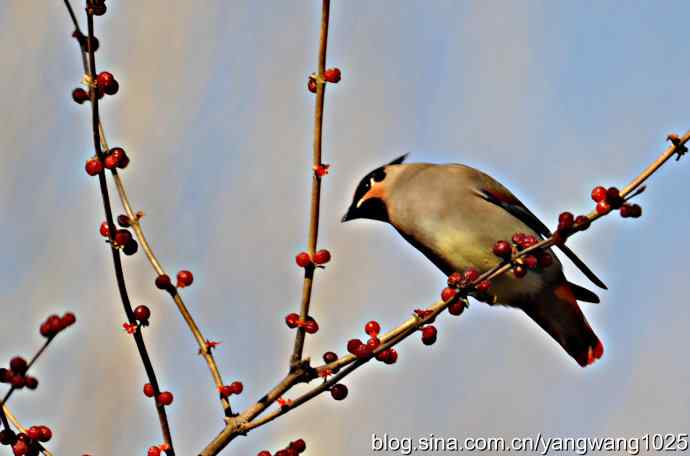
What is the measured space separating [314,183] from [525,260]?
2.01 feet

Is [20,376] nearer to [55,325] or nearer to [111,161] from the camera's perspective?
[55,325]

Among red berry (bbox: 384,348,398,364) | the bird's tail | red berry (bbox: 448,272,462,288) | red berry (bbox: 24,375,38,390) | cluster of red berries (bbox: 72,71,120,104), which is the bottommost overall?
red berry (bbox: 24,375,38,390)

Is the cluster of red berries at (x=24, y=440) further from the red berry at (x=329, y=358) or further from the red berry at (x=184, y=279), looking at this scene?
the red berry at (x=329, y=358)

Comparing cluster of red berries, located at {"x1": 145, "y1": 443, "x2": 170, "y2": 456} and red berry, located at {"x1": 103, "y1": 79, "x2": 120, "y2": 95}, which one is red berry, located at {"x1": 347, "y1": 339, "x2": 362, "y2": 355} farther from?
red berry, located at {"x1": 103, "y1": 79, "x2": 120, "y2": 95}

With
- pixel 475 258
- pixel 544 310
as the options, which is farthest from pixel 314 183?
pixel 544 310

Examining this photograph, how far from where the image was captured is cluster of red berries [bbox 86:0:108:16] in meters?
1.74

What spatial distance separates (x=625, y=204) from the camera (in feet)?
6.30

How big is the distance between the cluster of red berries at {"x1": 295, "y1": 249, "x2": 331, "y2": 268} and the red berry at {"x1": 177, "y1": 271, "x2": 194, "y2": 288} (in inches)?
9.4

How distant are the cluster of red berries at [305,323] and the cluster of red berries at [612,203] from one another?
2.02 feet

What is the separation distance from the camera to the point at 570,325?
3.87 meters

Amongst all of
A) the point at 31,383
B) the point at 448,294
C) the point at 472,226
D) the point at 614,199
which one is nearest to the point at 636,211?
the point at 614,199

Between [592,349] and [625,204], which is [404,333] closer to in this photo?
[625,204]

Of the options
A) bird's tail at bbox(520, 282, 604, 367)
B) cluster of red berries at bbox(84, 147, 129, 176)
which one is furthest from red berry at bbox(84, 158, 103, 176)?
bird's tail at bbox(520, 282, 604, 367)

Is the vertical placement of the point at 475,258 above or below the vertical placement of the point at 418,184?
below
